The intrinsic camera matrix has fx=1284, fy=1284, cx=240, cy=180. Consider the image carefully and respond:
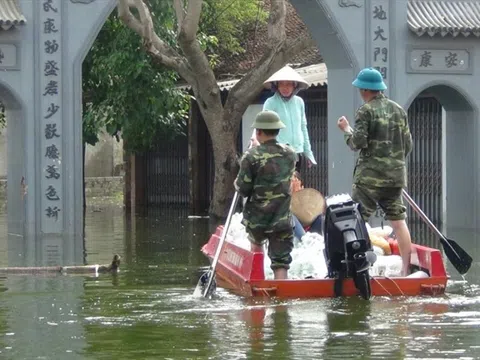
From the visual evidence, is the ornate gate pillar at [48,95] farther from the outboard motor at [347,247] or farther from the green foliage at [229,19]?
the outboard motor at [347,247]

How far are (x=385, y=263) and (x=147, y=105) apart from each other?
13.7 m

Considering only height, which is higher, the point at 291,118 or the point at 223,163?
the point at 291,118

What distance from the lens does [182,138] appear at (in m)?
29.3

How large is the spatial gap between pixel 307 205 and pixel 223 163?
9.91m

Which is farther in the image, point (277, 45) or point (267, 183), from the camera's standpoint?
point (277, 45)

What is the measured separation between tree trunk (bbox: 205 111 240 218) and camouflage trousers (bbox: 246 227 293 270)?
11068mm

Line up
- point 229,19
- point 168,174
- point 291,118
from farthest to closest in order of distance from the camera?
point 168,174 → point 229,19 → point 291,118

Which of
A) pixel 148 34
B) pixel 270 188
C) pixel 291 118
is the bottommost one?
pixel 270 188

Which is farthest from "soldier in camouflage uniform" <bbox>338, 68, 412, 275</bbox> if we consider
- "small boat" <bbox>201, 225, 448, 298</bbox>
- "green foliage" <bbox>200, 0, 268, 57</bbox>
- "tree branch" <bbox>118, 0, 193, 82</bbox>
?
"green foliage" <bbox>200, 0, 268, 57</bbox>

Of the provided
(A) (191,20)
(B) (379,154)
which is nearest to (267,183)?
(B) (379,154)

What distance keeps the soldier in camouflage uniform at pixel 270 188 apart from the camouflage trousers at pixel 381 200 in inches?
27.3

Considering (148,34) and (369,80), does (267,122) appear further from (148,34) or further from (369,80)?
(148,34)

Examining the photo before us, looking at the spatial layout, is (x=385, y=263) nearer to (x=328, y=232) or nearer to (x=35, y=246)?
(x=328, y=232)

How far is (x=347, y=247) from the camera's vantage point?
9734mm
